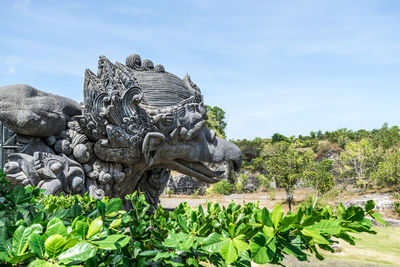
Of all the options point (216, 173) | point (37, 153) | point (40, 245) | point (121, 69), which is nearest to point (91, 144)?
point (37, 153)

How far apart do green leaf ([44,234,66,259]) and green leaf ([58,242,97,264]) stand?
0.05 feet

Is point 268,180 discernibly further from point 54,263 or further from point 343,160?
point 54,263

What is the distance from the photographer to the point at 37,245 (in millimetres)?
852

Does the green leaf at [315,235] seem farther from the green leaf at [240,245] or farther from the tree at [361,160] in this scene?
the tree at [361,160]

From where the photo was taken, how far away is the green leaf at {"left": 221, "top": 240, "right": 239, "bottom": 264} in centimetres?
94

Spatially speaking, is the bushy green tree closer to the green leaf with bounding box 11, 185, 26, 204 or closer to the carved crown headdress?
the carved crown headdress

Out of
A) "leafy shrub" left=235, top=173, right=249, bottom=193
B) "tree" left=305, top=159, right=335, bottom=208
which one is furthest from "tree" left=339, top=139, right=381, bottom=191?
"leafy shrub" left=235, top=173, right=249, bottom=193

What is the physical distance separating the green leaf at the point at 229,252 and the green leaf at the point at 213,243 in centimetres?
3

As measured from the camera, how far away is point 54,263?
2.68 feet

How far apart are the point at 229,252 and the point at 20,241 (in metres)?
0.53

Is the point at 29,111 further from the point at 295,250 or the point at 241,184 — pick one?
the point at 241,184

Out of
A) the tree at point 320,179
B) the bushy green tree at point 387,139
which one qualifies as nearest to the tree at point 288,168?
the tree at point 320,179

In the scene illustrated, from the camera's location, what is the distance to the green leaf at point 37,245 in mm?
842

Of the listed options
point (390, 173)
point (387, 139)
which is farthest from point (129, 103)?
point (387, 139)
